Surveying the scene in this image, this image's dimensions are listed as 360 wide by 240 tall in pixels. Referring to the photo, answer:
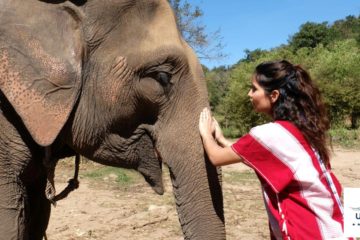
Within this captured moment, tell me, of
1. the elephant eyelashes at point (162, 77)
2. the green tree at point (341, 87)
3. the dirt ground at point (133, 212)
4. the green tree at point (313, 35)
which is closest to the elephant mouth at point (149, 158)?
the elephant eyelashes at point (162, 77)

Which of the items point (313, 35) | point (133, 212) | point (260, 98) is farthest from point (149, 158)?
point (313, 35)

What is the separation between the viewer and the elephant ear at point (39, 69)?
241 centimetres

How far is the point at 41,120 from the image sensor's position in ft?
7.97

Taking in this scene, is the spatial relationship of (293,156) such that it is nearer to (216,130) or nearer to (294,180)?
(294,180)

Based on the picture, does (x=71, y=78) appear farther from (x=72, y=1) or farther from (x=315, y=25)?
(x=315, y=25)

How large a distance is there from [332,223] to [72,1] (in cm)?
161

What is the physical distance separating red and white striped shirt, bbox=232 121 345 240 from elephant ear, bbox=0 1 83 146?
2.93ft

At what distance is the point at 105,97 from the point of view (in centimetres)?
254

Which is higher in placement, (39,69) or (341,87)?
(39,69)

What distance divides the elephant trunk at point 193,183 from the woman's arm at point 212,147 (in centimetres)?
5

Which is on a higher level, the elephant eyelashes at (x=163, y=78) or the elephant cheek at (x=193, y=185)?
the elephant eyelashes at (x=163, y=78)

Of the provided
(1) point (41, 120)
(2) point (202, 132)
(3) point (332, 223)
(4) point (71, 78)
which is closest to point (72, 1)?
(4) point (71, 78)

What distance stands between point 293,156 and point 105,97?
3.09ft

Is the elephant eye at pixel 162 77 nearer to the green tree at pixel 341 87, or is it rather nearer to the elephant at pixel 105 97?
the elephant at pixel 105 97
